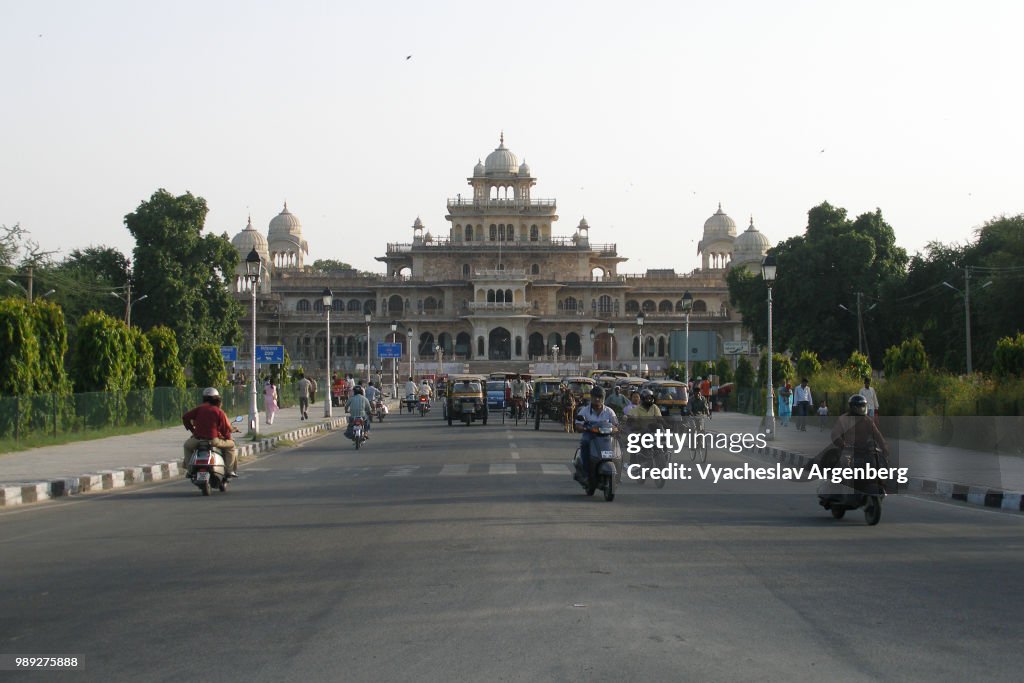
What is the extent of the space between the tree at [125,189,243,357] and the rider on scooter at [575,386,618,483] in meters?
53.3

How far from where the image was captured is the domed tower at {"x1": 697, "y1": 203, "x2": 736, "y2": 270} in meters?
122

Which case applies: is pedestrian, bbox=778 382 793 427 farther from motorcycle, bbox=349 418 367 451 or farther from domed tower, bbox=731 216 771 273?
domed tower, bbox=731 216 771 273

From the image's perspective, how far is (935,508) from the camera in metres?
16.2

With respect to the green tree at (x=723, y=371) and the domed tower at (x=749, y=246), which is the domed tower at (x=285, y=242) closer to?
the domed tower at (x=749, y=246)

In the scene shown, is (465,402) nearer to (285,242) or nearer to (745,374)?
(745,374)

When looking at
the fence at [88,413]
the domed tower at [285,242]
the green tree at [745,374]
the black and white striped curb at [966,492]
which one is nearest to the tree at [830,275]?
the green tree at [745,374]

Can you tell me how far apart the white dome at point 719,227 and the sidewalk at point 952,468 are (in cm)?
9363

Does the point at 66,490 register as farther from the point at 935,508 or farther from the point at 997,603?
the point at 997,603

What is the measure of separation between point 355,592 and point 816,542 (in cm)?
509

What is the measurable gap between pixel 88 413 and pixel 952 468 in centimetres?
2129

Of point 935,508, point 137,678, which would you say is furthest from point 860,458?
point 137,678

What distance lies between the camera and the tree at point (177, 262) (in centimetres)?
6719

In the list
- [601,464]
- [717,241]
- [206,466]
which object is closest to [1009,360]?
[601,464]

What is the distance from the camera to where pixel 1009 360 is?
92.9 feet
